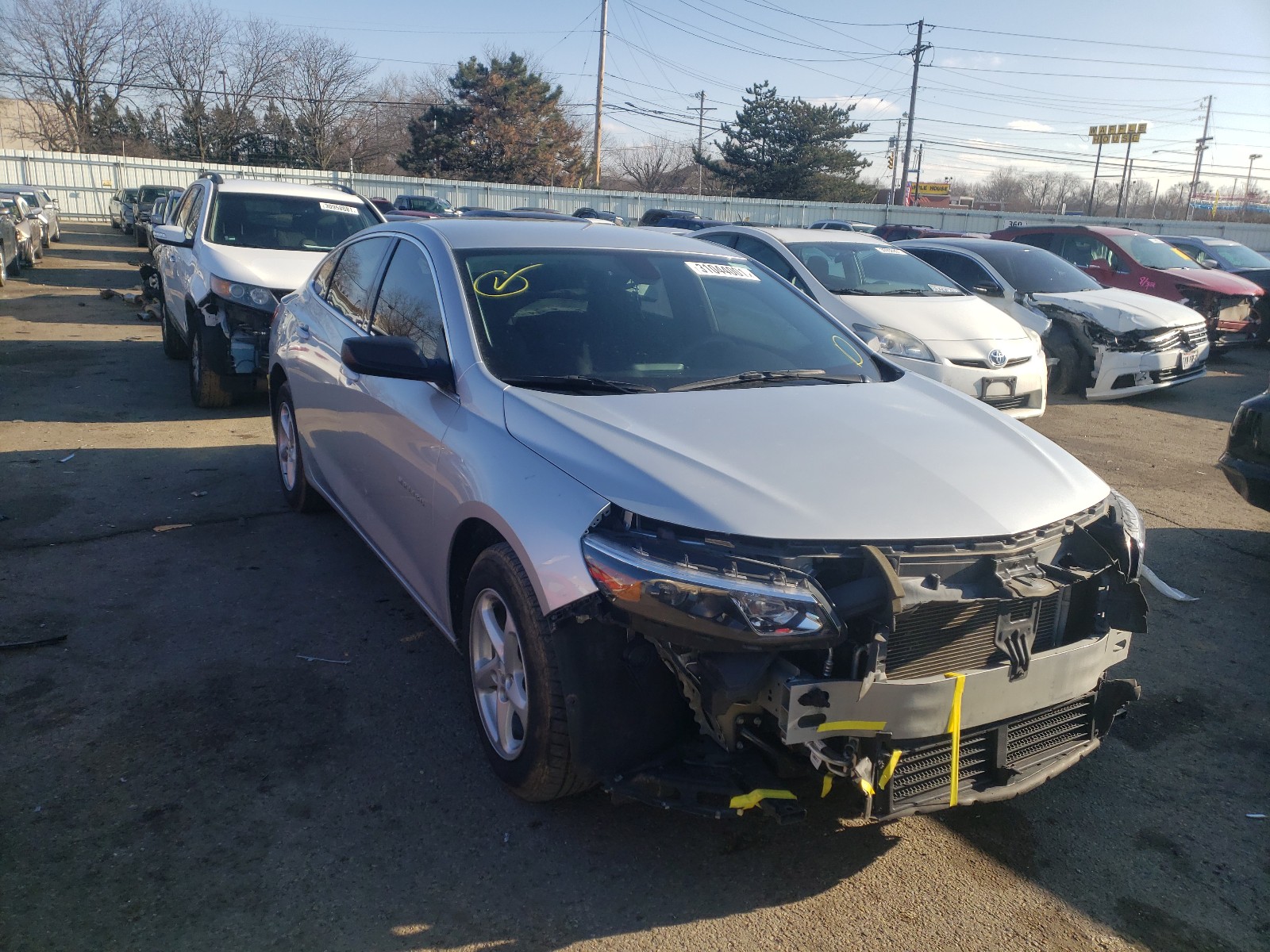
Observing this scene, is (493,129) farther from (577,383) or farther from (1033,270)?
(577,383)

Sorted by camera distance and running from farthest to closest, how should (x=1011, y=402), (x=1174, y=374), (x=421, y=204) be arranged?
1. (x=421, y=204)
2. (x=1174, y=374)
3. (x=1011, y=402)

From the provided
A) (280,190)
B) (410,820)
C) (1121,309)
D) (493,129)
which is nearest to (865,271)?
(1121,309)

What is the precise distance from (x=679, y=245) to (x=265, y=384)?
17.5ft

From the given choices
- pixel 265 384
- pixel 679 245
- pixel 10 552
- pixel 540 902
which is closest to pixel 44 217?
pixel 265 384

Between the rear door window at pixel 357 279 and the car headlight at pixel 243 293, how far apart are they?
3180mm

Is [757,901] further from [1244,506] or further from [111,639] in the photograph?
[1244,506]

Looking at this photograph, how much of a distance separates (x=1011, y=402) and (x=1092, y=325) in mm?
2870

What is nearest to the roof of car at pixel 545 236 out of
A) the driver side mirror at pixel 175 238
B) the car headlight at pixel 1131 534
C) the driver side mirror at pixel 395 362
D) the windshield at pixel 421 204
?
the driver side mirror at pixel 395 362

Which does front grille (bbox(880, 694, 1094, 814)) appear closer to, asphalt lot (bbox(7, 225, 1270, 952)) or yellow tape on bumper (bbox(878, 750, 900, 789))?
yellow tape on bumper (bbox(878, 750, 900, 789))

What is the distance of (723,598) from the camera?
234 centimetres

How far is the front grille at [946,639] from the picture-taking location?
2492 millimetres

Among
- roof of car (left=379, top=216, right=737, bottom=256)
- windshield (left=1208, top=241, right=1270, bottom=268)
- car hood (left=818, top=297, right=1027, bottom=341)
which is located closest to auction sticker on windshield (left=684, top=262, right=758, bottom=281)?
roof of car (left=379, top=216, right=737, bottom=256)

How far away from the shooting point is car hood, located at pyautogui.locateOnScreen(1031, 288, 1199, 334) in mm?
10352

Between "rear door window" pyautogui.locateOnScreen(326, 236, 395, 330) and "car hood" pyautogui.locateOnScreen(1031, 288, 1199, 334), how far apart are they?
843cm
